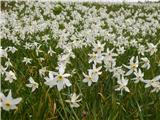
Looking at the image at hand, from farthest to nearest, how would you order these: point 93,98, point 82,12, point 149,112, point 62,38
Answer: point 82,12, point 62,38, point 93,98, point 149,112

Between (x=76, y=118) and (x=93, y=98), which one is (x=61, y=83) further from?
(x=93, y=98)

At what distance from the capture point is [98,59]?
4332 mm

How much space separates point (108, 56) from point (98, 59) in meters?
0.18

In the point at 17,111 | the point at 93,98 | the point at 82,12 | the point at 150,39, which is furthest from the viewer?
the point at 82,12

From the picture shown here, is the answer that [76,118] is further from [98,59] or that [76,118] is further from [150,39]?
[150,39]

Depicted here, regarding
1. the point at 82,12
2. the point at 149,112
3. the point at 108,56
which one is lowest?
the point at 82,12

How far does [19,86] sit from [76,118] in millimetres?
802

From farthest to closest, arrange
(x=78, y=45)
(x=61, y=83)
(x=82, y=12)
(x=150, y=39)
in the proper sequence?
1. (x=82, y=12)
2. (x=150, y=39)
3. (x=78, y=45)
4. (x=61, y=83)

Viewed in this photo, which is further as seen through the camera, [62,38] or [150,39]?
[150,39]

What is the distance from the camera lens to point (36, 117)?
10.9 ft

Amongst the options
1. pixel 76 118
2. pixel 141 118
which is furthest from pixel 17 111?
pixel 141 118

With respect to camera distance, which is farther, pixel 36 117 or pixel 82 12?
pixel 82 12

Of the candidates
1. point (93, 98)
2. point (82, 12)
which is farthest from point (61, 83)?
point (82, 12)

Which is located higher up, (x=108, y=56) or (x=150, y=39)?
(x=108, y=56)
